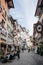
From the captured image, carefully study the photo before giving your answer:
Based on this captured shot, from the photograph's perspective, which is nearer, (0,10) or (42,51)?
(0,10)

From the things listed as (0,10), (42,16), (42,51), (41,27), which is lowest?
(42,51)

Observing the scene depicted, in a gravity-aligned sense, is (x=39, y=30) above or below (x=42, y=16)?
above

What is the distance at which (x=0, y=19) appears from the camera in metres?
43.6

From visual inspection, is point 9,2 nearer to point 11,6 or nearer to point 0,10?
point 11,6

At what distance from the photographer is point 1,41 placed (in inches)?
1754

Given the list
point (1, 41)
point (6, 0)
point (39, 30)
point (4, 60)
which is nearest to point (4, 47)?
point (1, 41)

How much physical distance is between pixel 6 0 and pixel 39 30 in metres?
42.6

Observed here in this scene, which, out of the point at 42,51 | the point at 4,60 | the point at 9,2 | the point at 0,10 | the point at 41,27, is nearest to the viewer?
the point at 41,27

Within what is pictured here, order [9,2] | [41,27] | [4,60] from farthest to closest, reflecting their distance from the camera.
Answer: [9,2] < [4,60] < [41,27]

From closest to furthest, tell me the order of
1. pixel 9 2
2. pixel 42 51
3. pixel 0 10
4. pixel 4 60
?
1. pixel 4 60
2. pixel 0 10
3. pixel 42 51
4. pixel 9 2

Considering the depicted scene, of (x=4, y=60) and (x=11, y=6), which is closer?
(x=4, y=60)

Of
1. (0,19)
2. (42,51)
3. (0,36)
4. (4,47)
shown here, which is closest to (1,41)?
(0,36)

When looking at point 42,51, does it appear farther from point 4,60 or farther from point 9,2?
point 4,60

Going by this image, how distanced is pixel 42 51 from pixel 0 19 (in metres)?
15.7
